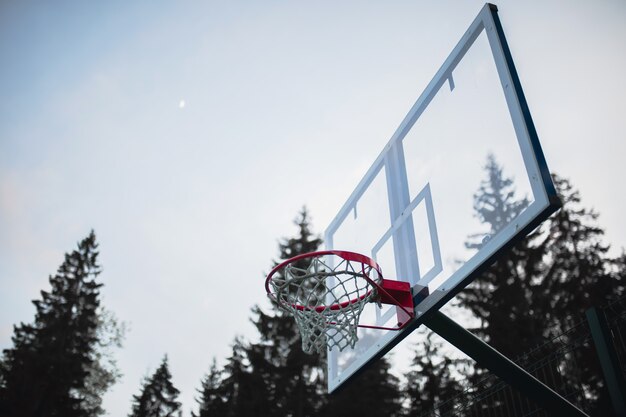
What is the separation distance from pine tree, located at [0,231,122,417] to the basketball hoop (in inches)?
606

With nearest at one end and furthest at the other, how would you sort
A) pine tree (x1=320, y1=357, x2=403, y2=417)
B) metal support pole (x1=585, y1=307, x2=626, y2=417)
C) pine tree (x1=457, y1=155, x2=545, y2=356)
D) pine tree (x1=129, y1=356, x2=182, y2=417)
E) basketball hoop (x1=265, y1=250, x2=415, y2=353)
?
1. metal support pole (x1=585, y1=307, x2=626, y2=417)
2. basketball hoop (x1=265, y1=250, x2=415, y2=353)
3. pine tree (x1=457, y1=155, x2=545, y2=356)
4. pine tree (x1=320, y1=357, x2=403, y2=417)
5. pine tree (x1=129, y1=356, x2=182, y2=417)

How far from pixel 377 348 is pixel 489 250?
1.56 meters

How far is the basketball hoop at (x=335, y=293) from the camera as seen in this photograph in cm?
428

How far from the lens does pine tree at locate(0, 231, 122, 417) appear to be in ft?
54.4

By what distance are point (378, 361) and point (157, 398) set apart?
10.9m

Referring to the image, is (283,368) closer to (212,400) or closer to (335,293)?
(212,400)

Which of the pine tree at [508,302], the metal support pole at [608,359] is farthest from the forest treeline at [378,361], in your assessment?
the metal support pole at [608,359]

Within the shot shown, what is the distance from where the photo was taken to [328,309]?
445 cm

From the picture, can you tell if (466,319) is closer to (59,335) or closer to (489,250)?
(489,250)

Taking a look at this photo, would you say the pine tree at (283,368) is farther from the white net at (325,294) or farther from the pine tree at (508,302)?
the white net at (325,294)

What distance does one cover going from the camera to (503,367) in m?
3.80

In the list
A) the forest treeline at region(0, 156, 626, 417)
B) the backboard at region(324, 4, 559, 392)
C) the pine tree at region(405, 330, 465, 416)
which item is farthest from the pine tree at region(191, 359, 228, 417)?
the backboard at region(324, 4, 559, 392)

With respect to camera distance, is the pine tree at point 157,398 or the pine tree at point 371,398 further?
the pine tree at point 157,398

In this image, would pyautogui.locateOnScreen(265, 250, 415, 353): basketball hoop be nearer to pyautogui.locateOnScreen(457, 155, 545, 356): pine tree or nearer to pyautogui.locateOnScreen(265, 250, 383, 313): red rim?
pyautogui.locateOnScreen(265, 250, 383, 313): red rim
